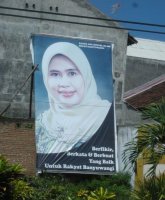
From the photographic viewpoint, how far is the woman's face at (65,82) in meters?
21.1

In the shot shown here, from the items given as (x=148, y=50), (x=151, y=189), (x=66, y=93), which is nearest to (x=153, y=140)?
(x=151, y=189)

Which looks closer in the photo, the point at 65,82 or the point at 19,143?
the point at 19,143

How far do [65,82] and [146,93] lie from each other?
7772 millimetres

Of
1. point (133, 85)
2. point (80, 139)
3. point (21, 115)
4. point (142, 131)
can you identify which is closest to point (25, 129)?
point (80, 139)

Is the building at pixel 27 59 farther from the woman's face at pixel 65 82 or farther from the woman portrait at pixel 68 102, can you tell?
the woman's face at pixel 65 82

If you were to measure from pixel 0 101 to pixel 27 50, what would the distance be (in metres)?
2.21

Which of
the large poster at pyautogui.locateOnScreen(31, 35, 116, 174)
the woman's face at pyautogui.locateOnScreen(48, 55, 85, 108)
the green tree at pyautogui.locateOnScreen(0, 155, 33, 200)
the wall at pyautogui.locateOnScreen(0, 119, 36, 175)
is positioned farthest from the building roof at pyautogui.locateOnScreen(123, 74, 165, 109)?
the green tree at pyautogui.locateOnScreen(0, 155, 33, 200)

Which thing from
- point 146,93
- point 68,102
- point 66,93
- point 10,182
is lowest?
point 10,182

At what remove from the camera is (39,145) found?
20031 mm

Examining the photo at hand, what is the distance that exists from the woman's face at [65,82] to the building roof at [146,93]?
16.5ft

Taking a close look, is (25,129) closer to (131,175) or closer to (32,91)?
(32,91)

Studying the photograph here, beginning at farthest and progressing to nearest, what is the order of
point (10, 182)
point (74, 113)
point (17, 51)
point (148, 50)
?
point (148, 50) < point (17, 51) < point (74, 113) < point (10, 182)

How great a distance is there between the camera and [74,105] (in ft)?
69.5

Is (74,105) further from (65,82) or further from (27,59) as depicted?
(27,59)
